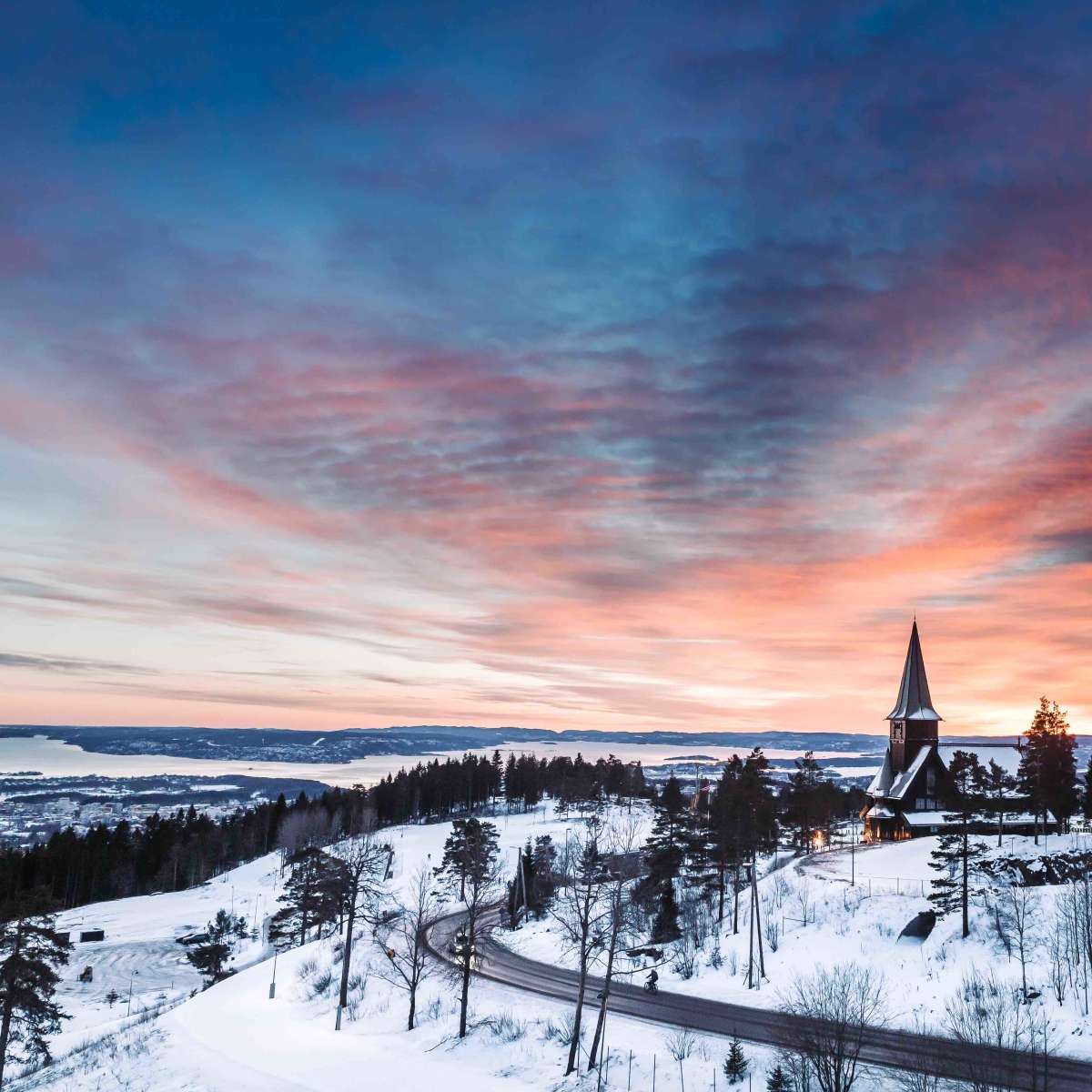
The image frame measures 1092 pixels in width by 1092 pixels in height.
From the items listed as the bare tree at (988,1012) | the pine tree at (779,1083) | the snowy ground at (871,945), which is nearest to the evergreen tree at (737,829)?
the snowy ground at (871,945)

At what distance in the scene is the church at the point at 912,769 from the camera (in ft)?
328

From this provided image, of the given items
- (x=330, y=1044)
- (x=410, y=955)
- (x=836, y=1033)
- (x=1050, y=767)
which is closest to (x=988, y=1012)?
(x=836, y=1033)

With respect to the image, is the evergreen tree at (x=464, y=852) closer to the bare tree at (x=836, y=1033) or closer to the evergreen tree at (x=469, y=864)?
the evergreen tree at (x=469, y=864)

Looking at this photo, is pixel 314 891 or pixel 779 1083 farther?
pixel 314 891

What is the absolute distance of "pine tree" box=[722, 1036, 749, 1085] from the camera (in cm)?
3422

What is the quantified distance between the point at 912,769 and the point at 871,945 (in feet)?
185

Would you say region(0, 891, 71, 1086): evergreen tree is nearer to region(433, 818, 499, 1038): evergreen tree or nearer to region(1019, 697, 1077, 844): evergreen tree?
region(433, 818, 499, 1038): evergreen tree

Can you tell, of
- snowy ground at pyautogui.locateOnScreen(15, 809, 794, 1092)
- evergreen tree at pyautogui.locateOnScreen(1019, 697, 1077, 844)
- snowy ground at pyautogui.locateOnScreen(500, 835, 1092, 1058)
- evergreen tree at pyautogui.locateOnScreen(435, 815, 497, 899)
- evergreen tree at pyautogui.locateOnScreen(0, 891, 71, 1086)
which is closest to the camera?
snowy ground at pyautogui.locateOnScreen(15, 809, 794, 1092)

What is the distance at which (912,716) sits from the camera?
355 feet

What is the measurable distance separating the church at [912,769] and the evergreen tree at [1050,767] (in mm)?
15258

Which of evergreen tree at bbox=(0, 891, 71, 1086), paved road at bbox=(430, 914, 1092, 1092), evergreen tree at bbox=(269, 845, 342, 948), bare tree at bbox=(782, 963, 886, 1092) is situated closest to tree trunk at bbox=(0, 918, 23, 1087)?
evergreen tree at bbox=(0, 891, 71, 1086)

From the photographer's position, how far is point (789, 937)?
2302 inches

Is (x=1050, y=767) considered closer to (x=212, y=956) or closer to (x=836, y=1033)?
(x=836, y=1033)

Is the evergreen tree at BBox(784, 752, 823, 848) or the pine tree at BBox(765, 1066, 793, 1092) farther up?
the evergreen tree at BBox(784, 752, 823, 848)
